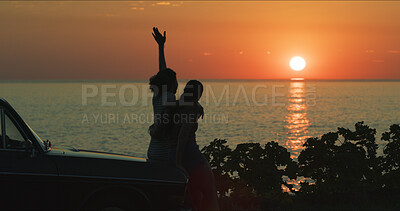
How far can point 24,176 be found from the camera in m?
5.98

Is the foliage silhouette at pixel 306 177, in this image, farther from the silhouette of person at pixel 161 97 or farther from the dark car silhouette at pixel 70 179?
the dark car silhouette at pixel 70 179

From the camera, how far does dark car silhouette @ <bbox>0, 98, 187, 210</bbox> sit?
5.99 meters

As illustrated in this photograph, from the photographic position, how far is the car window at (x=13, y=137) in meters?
6.16

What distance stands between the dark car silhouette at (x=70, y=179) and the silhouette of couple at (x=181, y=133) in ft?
1.74

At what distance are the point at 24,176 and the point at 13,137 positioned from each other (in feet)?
1.99

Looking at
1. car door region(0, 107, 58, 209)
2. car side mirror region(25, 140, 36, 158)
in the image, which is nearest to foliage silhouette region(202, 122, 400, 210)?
car door region(0, 107, 58, 209)

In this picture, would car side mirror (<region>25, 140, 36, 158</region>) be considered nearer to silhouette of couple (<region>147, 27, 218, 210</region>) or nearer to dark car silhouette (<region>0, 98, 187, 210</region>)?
dark car silhouette (<region>0, 98, 187, 210</region>)

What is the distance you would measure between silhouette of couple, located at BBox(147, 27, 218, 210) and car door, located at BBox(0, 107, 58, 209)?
167 cm

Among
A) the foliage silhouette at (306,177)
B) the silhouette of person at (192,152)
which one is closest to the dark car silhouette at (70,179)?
the silhouette of person at (192,152)

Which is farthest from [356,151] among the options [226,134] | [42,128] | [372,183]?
[42,128]

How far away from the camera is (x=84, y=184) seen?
6188mm

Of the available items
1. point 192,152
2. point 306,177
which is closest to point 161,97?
point 192,152

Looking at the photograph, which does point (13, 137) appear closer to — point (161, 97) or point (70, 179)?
point (70, 179)

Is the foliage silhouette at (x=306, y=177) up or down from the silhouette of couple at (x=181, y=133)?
down
